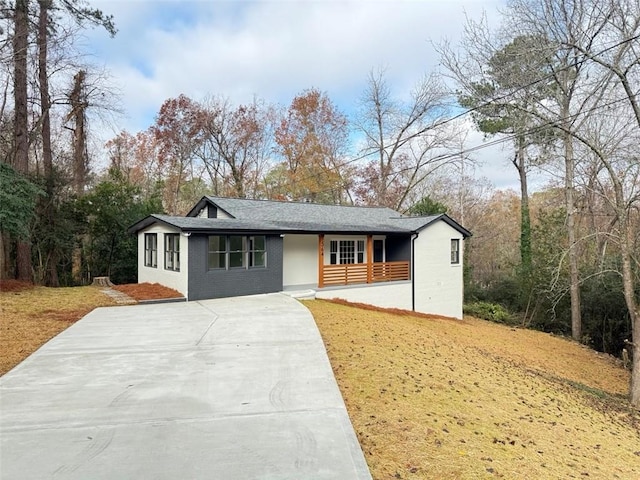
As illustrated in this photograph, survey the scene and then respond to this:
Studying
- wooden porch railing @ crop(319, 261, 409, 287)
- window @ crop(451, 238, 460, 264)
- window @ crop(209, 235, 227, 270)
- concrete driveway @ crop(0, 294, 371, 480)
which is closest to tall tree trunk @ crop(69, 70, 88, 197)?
window @ crop(209, 235, 227, 270)

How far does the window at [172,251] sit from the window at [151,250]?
1149mm

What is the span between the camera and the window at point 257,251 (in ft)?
44.4

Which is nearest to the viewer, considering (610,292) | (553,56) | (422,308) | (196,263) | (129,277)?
(553,56)

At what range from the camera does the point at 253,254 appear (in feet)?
44.5

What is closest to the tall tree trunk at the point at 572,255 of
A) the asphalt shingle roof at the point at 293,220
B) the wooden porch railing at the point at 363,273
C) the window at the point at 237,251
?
the asphalt shingle roof at the point at 293,220

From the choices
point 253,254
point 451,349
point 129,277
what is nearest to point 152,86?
point 129,277

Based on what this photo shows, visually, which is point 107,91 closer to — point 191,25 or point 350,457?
point 191,25

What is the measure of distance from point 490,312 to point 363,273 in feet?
28.1

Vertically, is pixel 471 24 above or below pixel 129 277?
above

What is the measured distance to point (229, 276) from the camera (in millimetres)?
12859

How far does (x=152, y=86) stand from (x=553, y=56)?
74.6 ft

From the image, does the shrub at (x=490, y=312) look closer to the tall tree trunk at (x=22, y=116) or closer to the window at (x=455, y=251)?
the window at (x=455, y=251)

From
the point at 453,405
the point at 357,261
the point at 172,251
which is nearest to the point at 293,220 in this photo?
the point at 357,261

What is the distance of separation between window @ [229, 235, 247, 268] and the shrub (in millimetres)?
13674
